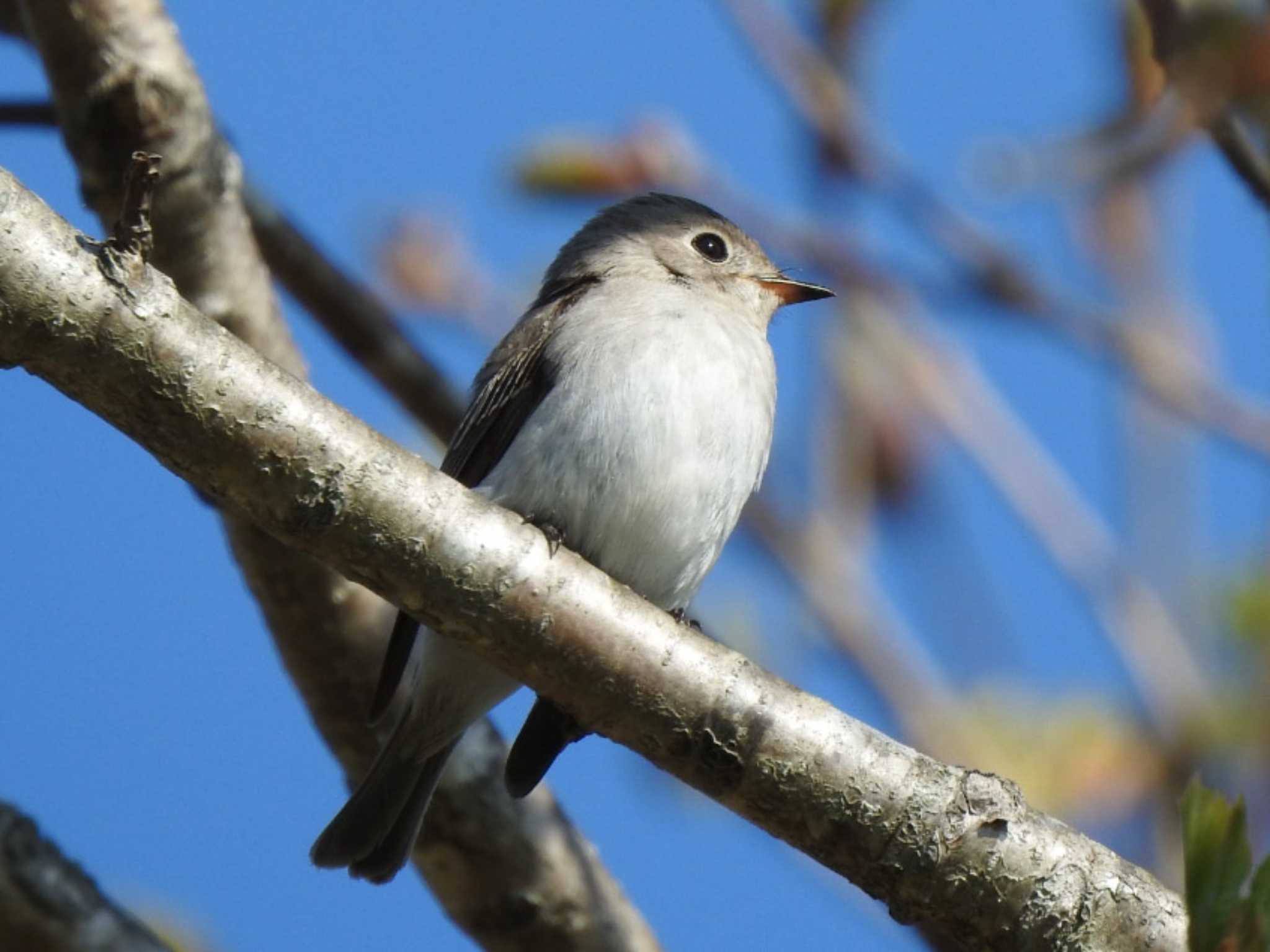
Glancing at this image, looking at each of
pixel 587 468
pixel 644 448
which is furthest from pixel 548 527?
pixel 644 448

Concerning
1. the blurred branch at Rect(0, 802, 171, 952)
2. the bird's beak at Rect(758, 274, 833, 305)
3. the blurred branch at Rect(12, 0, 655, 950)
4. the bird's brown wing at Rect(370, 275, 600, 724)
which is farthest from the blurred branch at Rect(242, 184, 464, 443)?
the blurred branch at Rect(0, 802, 171, 952)

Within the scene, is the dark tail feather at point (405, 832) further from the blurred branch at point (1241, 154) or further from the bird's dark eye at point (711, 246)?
the blurred branch at point (1241, 154)

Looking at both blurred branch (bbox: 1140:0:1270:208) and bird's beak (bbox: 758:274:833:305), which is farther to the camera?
bird's beak (bbox: 758:274:833:305)

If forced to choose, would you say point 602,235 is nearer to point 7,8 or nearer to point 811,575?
point 811,575

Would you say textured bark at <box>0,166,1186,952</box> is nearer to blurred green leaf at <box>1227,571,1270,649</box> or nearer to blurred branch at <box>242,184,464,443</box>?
blurred green leaf at <box>1227,571,1270,649</box>

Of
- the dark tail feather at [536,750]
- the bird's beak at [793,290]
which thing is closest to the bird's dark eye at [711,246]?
the bird's beak at [793,290]

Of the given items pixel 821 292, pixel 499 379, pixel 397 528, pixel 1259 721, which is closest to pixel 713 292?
pixel 821 292
